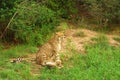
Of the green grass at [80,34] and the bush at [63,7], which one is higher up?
the bush at [63,7]

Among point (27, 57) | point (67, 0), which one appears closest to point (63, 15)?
point (67, 0)

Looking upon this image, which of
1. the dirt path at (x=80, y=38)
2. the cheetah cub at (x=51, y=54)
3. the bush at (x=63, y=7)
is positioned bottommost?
the dirt path at (x=80, y=38)

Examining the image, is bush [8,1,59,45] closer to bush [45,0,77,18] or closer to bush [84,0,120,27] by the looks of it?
bush [45,0,77,18]

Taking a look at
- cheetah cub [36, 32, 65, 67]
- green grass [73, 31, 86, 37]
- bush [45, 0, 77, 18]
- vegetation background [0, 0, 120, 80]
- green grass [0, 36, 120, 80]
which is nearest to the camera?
green grass [0, 36, 120, 80]

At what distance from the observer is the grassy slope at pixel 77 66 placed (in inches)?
345

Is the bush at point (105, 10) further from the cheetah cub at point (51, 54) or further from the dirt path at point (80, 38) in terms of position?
the cheetah cub at point (51, 54)

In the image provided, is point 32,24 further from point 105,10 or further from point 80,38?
point 105,10

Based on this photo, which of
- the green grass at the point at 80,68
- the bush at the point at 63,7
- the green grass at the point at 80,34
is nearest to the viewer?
the green grass at the point at 80,68

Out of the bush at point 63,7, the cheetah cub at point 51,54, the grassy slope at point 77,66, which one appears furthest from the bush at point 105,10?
the cheetah cub at point 51,54

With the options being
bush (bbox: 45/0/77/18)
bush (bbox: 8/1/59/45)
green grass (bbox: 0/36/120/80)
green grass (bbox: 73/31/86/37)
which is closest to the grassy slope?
green grass (bbox: 0/36/120/80)

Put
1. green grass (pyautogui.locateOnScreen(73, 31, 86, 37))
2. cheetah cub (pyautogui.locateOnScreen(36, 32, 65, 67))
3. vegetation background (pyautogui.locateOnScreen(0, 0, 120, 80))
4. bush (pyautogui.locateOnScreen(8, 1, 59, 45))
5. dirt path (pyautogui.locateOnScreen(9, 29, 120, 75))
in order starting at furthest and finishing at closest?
1. green grass (pyautogui.locateOnScreen(73, 31, 86, 37))
2. dirt path (pyautogui.locateOnScreen(9, 29, 120, 75))
3. bush (pyautogui.locateOnScreen(8, 1, 59, 45))
4. cheetah cub (pyautogui.locateOnScreen(36, 32, 65, 67))
5. vegetation background (pyautogui.locateOnScreen(0, 0, 120, 80))

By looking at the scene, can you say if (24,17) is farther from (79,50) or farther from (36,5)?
(79,50)

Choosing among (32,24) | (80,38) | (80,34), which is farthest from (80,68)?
(80,34)

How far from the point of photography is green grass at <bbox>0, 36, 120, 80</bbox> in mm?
8758
